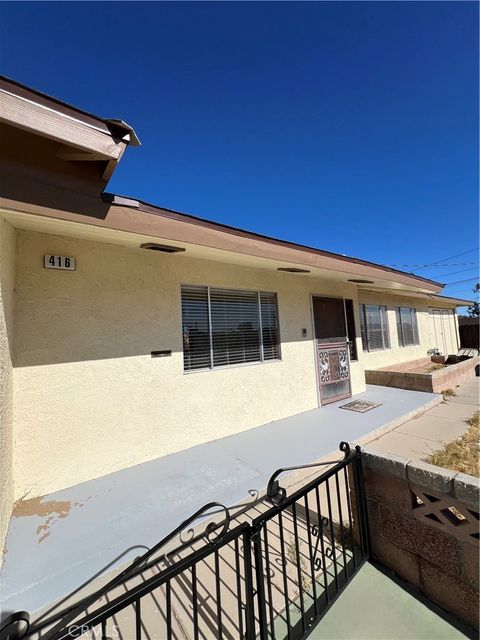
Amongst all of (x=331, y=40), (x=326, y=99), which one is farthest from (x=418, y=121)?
(x=331, y=40)

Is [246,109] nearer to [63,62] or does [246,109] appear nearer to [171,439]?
[63,62]

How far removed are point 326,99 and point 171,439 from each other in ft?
24.6

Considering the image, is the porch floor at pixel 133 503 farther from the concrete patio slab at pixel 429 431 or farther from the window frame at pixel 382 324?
the window frame at pixel 382 324

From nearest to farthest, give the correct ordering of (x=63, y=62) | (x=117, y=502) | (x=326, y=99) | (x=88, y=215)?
(x=88, y=215), (x=117, y=502), (x=63, y=62), (x=326, y=99)

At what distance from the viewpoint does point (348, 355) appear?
686cm

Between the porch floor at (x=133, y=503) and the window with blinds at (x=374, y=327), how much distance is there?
4.08 meters

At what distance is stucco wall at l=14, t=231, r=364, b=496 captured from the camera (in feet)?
9.74

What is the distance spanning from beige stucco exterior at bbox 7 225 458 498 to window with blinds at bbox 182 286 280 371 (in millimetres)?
179

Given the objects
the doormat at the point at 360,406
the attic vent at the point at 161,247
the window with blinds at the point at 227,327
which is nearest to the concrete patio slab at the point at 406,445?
the doormat at the point at 360,406

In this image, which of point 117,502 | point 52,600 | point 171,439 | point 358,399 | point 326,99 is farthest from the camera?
point 358,399

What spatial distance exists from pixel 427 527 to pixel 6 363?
11.8 ft

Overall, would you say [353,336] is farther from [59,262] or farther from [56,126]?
[56,126]

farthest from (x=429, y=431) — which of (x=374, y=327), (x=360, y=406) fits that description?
(x=374, y=327)

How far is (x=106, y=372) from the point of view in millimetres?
3416
